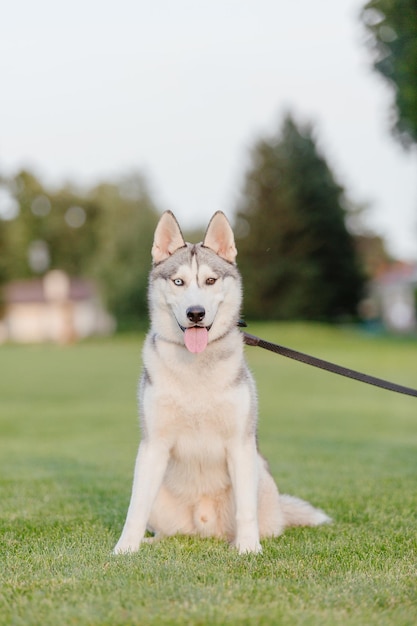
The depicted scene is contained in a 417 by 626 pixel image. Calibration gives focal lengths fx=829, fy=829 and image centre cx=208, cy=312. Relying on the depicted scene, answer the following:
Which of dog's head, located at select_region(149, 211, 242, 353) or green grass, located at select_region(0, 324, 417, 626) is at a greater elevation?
dog's head, located at select_region(149, 211, 242, 353)

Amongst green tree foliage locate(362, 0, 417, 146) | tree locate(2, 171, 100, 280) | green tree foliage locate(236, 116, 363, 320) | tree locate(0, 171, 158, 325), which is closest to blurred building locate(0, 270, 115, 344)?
tree locate(0, 171, 158, 325)

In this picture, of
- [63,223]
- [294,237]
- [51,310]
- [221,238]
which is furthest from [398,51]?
[51,310]

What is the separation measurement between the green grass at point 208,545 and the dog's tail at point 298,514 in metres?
0.14

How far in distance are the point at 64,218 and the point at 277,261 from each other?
3198cm

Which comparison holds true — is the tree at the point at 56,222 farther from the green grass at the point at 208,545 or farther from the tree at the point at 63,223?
the green grass at the point at 208,545

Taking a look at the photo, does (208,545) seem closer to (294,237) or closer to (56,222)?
(294,237)

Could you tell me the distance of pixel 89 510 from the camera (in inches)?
257

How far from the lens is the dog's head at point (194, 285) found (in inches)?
193

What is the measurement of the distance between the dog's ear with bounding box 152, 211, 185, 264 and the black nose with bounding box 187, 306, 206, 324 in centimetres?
54

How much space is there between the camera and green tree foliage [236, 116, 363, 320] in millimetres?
60219

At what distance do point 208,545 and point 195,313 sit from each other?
56.7 inches

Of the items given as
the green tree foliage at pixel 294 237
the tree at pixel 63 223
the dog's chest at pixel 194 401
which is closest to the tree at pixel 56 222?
the tree at pixel 63 223

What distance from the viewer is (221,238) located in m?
5.22

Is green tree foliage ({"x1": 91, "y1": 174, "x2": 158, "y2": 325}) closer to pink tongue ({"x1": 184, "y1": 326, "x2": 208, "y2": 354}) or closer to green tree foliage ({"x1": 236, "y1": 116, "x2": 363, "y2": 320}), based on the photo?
green tree foliage ({"x1": 236, "y1": 116, "x2": 363, "y2": 320})
